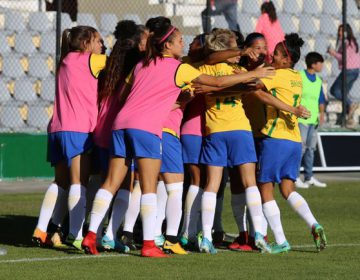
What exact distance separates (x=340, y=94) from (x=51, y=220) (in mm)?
11990

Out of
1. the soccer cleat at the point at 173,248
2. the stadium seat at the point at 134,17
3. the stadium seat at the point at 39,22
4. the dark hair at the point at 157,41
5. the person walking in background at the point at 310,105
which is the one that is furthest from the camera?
the stadium seat at the point at 134,17

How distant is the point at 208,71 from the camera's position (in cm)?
997

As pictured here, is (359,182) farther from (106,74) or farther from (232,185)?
(106,74)

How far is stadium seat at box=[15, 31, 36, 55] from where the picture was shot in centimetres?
2041

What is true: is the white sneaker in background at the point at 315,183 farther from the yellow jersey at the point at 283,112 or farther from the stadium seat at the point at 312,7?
the stadium seat at the point at 312,7

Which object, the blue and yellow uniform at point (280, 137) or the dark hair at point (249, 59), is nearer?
the blue and yellow uniform at point (280, 137)

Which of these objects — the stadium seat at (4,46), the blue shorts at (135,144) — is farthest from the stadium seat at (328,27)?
the blue shorts at (135,144)

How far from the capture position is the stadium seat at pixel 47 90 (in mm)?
19641

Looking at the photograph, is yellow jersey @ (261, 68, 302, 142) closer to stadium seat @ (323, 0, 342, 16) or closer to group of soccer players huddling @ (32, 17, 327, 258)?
group of soccer players huddling @ (32, 17, 327, 258)

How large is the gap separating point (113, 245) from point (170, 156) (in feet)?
2.93

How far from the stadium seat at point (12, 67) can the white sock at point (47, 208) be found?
985cm

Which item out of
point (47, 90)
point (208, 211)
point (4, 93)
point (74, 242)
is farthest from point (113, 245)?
point (47, 90)

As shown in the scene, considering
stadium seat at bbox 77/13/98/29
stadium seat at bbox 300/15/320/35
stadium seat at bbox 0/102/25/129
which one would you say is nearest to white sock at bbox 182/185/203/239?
stadium seat at bbox 0/102/25/129

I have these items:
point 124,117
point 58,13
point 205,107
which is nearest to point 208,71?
point 205,107
